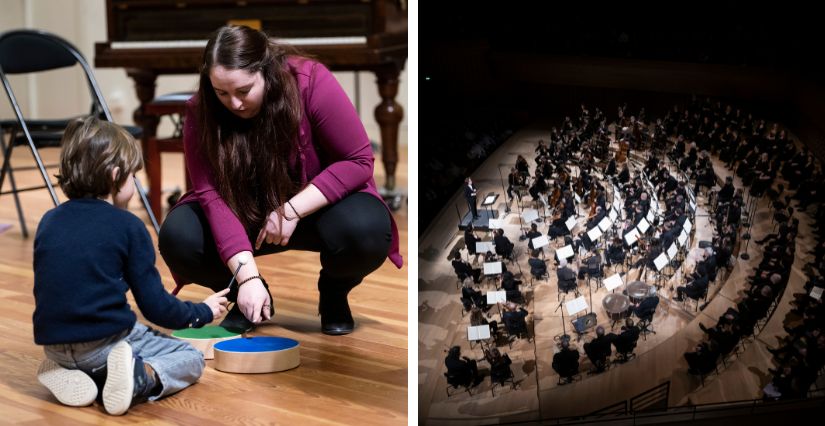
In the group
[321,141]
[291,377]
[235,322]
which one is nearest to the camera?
[291,377]

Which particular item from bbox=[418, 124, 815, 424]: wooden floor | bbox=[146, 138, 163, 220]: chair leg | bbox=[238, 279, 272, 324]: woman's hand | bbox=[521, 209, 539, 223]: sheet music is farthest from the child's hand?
bbox=[146, 138, 163, 220]: chair leg

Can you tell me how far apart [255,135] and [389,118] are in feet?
6.98

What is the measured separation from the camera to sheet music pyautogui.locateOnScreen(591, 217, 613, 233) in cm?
165

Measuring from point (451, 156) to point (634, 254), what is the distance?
13.0 inches

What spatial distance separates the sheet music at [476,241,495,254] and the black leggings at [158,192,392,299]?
2.44 ft

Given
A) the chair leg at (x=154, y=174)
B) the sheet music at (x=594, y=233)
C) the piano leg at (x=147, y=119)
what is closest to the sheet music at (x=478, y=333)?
the sheet music at (x=594, y=233)

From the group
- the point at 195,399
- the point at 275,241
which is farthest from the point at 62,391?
the point at 275,241

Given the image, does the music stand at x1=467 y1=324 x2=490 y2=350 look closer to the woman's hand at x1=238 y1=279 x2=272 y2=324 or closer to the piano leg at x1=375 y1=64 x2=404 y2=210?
the woman's hand at x1=238 y1=279 x2=272 y2=324

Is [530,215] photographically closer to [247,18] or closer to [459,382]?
[459,382]

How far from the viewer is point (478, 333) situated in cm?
164

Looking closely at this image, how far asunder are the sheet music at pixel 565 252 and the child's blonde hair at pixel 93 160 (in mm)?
862

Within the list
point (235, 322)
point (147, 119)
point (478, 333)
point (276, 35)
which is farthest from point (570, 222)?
point (147, 119)

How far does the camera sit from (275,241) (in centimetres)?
231

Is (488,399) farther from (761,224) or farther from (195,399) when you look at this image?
(195,399)
